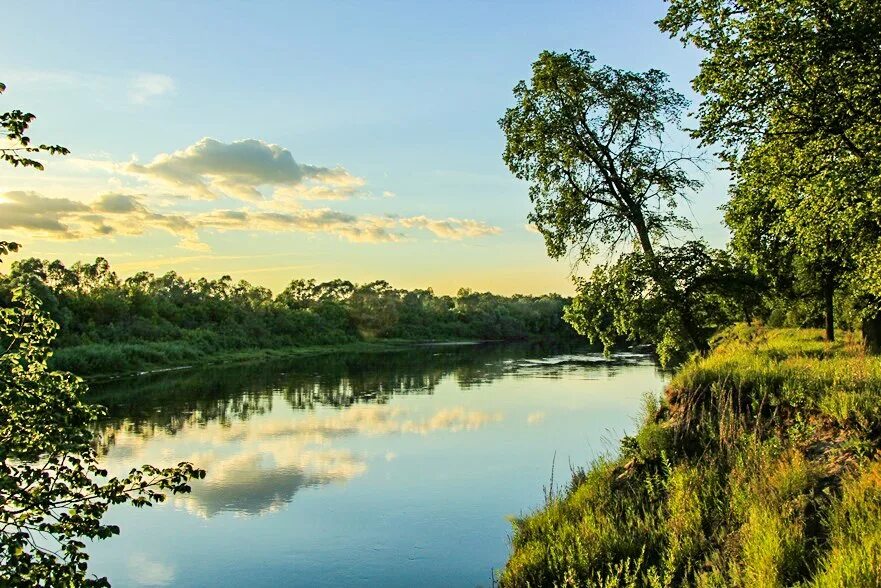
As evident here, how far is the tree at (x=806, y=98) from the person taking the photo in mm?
11705

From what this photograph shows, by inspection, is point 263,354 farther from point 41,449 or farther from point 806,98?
point 41,449

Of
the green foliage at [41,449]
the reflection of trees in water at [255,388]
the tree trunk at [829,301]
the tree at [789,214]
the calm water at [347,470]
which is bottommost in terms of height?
the calm water at [347,470]

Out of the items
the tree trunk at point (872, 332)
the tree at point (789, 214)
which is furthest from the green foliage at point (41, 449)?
the tree trunk at point (872, 332)

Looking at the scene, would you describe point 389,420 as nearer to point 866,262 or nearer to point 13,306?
point 866,262

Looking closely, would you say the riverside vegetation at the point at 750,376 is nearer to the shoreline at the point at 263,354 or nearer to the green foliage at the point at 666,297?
the green foliage at the point at 666,297

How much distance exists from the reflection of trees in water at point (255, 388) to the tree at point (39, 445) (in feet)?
76.3

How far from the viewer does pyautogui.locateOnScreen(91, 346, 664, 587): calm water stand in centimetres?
1329

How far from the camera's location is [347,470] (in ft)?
68.2

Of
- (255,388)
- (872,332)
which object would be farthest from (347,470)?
(255,388)

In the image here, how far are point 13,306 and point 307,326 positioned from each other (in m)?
96.4

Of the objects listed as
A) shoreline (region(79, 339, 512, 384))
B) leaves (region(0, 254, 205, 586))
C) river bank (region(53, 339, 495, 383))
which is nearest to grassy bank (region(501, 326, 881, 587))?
leaves (region(0, 254, 205, 586))

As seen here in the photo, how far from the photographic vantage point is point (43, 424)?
230 inches

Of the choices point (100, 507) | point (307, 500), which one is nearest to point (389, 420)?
point (307, 500)

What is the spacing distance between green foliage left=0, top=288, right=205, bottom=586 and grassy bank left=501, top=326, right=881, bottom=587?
16.5 ft
